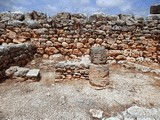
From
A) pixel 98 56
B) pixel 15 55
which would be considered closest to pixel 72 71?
pixel 98 56

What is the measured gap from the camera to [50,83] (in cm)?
653

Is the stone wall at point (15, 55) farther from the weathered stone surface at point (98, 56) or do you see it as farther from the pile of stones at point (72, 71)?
the weathered stone surface at point (98, 56)

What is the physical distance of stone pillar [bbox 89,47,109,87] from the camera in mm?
6238

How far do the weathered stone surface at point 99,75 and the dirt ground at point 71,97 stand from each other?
21cm

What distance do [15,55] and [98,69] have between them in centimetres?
333

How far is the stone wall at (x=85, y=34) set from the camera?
8398 mm

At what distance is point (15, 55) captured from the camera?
7.32 meters

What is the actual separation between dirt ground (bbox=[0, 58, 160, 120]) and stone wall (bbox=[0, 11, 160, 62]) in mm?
1781

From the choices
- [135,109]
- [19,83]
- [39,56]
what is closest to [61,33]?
[39,56]

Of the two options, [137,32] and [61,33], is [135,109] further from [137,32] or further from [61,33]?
[61,33]

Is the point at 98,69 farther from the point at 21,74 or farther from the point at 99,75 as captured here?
the point at 21,74

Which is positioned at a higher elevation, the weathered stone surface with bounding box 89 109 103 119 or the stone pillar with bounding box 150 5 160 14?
the stone pillar with bounding box 150 5 160 14

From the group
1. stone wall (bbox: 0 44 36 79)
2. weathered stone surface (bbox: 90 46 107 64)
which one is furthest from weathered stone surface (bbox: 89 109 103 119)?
stone wall (bbox: 0 44 36 79)

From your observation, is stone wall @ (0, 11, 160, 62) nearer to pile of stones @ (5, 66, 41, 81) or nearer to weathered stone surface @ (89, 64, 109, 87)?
pile of stones @ (5, 66, 41, 81)
